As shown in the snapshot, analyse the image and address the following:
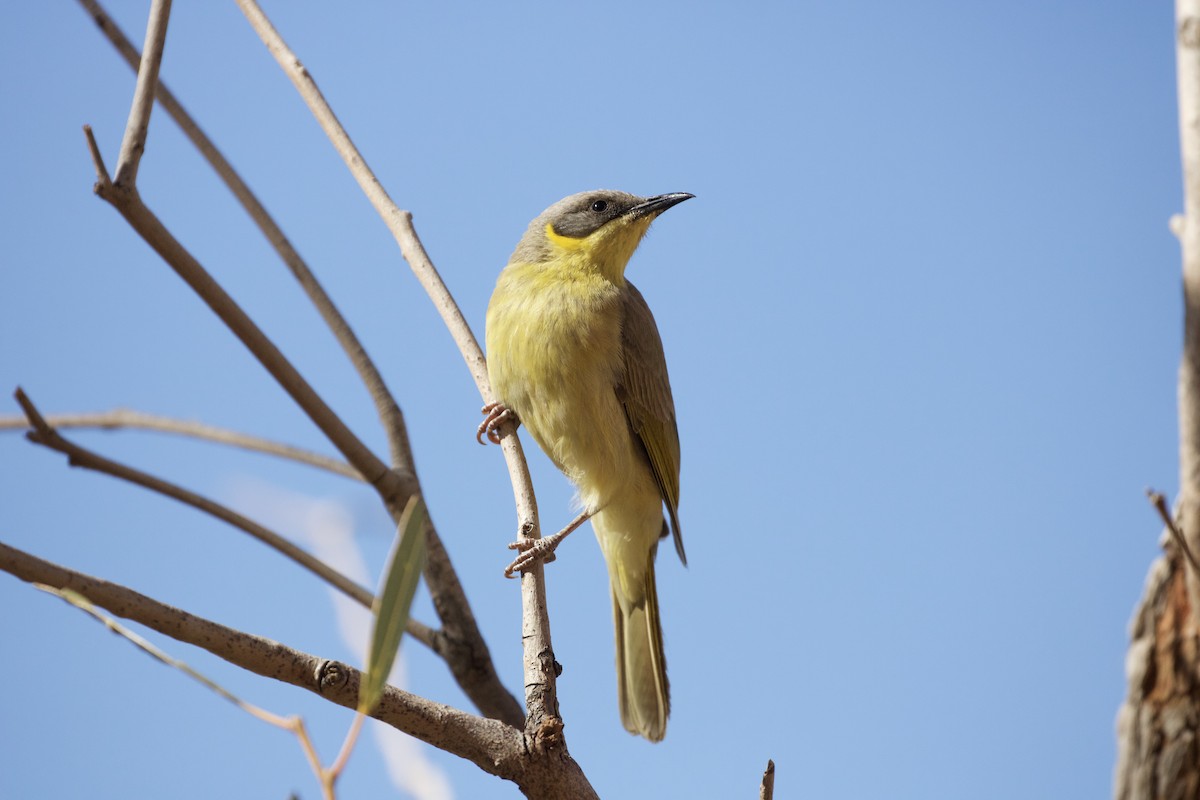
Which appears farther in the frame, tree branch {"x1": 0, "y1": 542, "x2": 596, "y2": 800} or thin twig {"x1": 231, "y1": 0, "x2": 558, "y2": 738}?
thin twig {"x1": 231, "y1": 0, "x2": 558, "y2": 738}

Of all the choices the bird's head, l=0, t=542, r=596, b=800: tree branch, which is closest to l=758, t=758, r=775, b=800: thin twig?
l=0, t=542, r=596, b=800: tree branch

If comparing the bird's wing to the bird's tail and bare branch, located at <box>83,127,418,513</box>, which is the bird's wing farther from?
bare branch, located at <box>83,127,418,513</box>

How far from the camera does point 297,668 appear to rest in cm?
182

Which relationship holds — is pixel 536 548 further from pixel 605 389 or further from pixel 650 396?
pixel 650 396

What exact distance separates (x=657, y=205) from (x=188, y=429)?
190 cm

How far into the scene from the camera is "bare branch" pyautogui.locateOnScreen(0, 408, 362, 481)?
3.55 meters

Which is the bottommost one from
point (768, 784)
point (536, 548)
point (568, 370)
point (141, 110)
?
point (768, 784)

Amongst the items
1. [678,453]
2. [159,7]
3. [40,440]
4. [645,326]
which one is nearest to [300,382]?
[40,440]

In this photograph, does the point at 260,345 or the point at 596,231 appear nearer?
the point at 260,345

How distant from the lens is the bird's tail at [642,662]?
4176mm

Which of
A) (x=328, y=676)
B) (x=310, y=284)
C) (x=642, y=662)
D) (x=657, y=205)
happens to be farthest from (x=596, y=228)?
(x=328, y=676)

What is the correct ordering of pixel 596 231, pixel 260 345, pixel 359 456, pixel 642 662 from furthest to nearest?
pixel 596 231
pixel 642 662
pixel 359 456
pixel 260 345

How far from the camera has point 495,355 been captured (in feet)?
12.9

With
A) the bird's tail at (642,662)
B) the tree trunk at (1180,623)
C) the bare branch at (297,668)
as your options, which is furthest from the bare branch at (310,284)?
the tree trunk at (1180,623)
